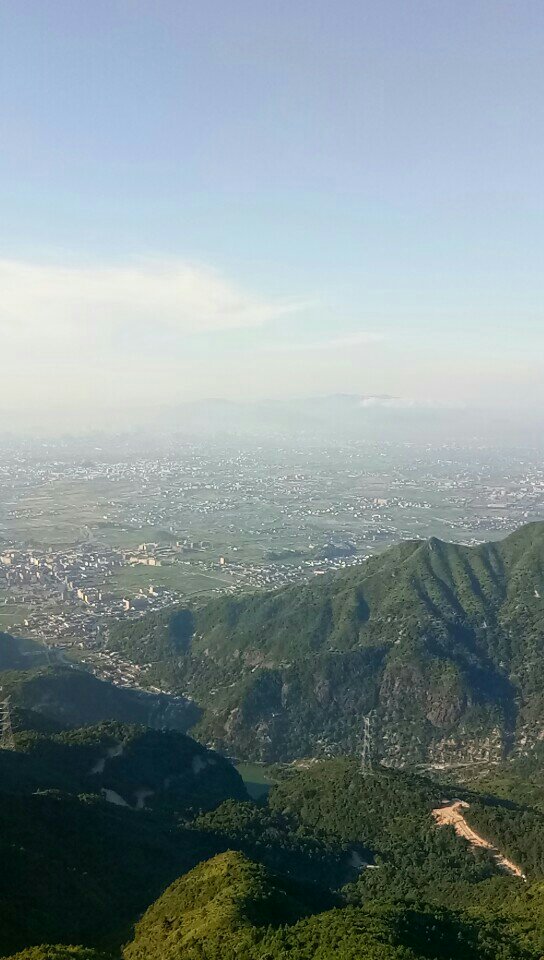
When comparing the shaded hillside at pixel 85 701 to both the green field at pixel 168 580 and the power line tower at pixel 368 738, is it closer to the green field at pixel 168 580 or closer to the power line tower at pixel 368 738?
the power line tower at pixel 368 738

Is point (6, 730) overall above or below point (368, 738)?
above

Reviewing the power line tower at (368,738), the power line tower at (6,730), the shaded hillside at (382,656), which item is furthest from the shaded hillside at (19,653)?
the power line tower at (368,738)

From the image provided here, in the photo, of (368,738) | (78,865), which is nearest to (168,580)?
(368,738)

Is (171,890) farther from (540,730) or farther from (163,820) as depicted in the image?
(540,730)

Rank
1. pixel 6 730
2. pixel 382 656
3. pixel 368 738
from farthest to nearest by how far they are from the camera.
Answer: pixel 382 656 < pixel 368 738 < pixel 6 730

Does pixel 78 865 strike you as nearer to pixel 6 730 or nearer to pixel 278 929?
pixel 278 929

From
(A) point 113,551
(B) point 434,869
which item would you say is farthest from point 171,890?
(A) point 113,551

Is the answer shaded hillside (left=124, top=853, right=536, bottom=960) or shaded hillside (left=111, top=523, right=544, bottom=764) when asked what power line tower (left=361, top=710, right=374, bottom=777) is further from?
shaded hillside (left=124, top=853, right=536, bottom=960)
